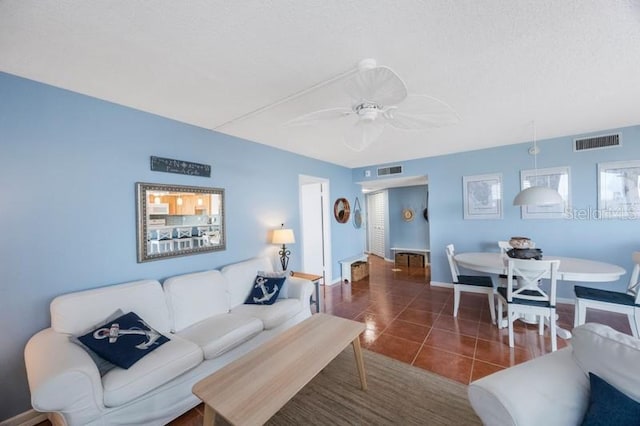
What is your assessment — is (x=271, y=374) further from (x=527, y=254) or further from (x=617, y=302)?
(x=617, y=302)

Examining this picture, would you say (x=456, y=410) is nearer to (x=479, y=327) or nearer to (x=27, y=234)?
(x=479, y=327)

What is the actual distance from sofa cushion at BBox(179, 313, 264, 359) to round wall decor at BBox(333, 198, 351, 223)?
304cm

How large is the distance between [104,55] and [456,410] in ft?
11.2

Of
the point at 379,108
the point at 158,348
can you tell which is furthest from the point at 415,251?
the point at 158,348

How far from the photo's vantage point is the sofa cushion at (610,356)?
898 mm

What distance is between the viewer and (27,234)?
A: 1706 millimetres

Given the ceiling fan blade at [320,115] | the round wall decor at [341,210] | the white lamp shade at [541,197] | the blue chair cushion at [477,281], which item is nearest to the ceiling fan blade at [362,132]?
the ceiling fan blade at [320,115]

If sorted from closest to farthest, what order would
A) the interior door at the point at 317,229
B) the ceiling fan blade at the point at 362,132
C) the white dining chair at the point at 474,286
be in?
1. the ceiling fan blade at the point at 362,132
2. the white dining chair at the point at 474,286
3. the interior door at the point at 317,229

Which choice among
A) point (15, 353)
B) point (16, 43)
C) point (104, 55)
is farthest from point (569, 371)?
point (16, 43)

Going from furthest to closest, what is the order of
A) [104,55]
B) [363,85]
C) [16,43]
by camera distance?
[104,55] < [16,43] < [363,85]

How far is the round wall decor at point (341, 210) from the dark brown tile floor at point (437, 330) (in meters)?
1.49

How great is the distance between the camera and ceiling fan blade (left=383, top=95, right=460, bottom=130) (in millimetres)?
1485

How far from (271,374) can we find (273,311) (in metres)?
1.04

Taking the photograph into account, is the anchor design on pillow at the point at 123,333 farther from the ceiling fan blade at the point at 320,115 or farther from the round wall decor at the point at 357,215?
the round wall decor at the point at 357,215
